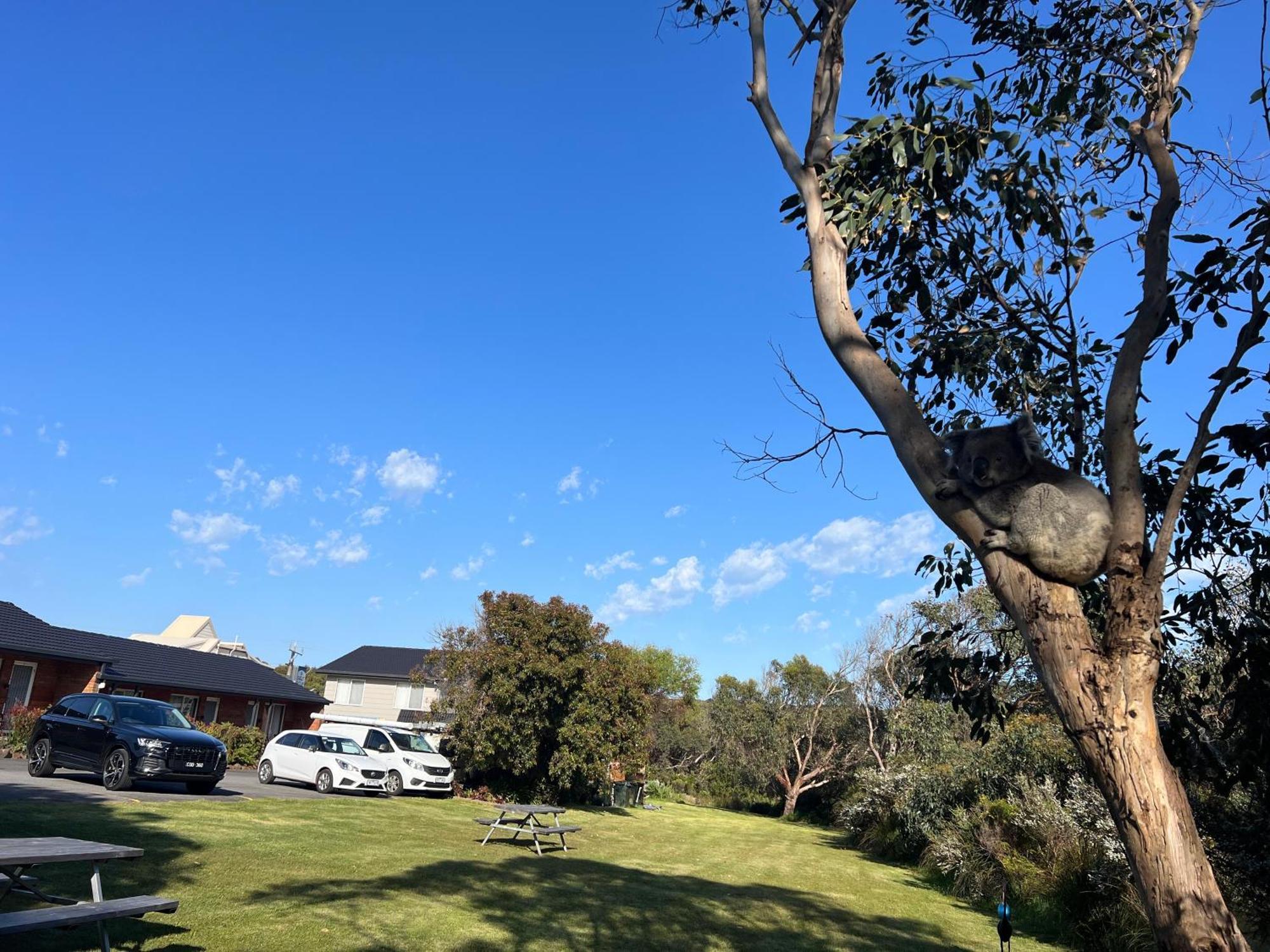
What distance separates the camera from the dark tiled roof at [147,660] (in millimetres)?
24406

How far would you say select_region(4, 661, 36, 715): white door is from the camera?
2400cm

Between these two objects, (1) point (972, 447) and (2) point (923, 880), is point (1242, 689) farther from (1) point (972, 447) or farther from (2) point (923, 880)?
(2) point (923, 880)

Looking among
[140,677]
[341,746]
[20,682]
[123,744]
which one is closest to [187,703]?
[140,677]

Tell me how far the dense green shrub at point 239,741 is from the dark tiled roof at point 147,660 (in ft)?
9.21

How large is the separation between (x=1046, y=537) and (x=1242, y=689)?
2.26 metres

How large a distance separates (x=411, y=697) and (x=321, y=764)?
64.6 ft

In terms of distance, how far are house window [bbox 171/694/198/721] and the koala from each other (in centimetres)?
3152

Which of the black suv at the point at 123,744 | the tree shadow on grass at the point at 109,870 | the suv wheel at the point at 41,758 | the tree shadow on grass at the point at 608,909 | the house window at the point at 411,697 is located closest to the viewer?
the tree shadow on grass at the point at 109,870

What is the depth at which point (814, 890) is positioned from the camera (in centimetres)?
1337

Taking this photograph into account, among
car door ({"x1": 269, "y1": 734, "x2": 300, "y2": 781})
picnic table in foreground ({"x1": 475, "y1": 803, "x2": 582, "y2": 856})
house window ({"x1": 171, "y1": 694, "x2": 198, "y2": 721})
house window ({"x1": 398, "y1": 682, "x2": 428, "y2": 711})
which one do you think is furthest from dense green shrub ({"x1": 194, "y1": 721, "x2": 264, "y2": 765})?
picnic table in foreground ({"x1": 475, "y1": 803, "x2": 582, "y2": 856})

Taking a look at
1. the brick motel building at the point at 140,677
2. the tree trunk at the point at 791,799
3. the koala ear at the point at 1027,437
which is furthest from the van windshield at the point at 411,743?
the koala ear at the point at 1027,437

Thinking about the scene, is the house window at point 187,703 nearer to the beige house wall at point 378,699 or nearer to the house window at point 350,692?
the beige house wall at point 378,699

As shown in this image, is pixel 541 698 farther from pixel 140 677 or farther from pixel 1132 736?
pixel 1132 736

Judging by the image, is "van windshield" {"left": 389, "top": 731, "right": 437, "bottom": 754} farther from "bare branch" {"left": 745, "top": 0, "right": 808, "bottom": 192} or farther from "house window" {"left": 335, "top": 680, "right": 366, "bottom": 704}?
"bare branch" {"left": 745, "top": 0, "right": 808, "bottom": 192}
